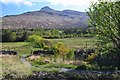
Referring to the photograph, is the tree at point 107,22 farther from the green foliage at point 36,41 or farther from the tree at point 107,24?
the green foliage at point 36,41

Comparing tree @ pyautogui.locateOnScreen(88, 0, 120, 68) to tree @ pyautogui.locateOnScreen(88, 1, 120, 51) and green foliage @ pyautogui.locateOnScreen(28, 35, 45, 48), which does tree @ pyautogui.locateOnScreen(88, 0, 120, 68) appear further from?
green foliage @ pyautogui.locateOnScreen(28, 35, 45, 48)

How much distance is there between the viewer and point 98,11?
63.7 feet

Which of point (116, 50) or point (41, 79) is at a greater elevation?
point (116, 50)

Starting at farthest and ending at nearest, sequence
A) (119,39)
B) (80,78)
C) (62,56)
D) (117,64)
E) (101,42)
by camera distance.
A: 1. (62,56)
2. (117,64)
3. (101,42)
4. (119,39)
5. (80,78)

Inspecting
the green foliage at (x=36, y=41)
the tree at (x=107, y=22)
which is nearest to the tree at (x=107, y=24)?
the tree at (x=107, y=22)

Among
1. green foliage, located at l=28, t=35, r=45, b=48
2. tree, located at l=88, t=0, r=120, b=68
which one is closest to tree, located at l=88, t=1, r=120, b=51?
tree, located at l=88, t=0, r=120, b=68

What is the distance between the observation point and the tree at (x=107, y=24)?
18.7 meters

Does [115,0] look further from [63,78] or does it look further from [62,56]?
[62,56]

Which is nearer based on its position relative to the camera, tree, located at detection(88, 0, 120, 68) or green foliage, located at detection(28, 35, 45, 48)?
tree, located at detection(88, 0, 120, 68)

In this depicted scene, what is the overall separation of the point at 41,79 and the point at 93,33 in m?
6.37

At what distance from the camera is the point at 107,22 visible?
18.9 m

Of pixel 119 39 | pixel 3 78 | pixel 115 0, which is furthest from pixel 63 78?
pixel 115 0

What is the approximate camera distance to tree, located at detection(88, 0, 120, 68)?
61.2 feet

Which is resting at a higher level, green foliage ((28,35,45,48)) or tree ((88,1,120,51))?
tree ((88,1,120,51))
